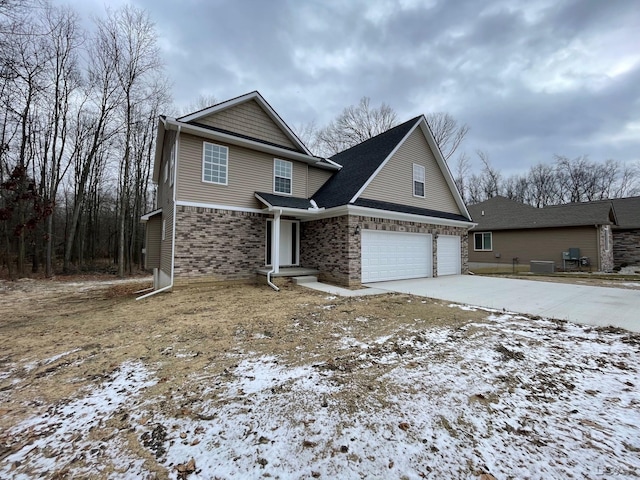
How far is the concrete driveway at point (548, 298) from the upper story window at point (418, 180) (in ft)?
14.8

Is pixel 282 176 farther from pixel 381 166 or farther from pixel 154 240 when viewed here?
pixel 154 240

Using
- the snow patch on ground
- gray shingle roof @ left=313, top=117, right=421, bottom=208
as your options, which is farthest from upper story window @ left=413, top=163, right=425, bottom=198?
the snow patch on ground

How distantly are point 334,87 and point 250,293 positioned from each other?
17263 mm

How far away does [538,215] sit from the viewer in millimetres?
19250

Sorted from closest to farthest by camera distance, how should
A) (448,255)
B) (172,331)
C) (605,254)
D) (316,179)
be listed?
(172,331), (316,179), (448,255), (605,254)

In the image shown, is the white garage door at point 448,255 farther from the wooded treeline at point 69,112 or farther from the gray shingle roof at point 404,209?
the wooded treeline at point 69,112

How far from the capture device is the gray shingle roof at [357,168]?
10.6 m

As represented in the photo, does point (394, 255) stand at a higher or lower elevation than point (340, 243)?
lower

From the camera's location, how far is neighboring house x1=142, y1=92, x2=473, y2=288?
9562 millimetres

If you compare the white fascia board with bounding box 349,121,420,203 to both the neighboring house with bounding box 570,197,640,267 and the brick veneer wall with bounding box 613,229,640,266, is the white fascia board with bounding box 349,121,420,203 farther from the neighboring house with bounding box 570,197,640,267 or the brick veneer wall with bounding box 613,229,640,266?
the brick veneer wall with bounding box 613,229,640,266

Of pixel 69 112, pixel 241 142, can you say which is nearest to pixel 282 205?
pixel 241 142

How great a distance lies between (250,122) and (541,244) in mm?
19958

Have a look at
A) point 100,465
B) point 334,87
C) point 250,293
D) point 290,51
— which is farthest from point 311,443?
point 334,87

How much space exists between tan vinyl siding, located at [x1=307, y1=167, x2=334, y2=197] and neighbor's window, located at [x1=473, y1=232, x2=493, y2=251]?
15.0 metres
